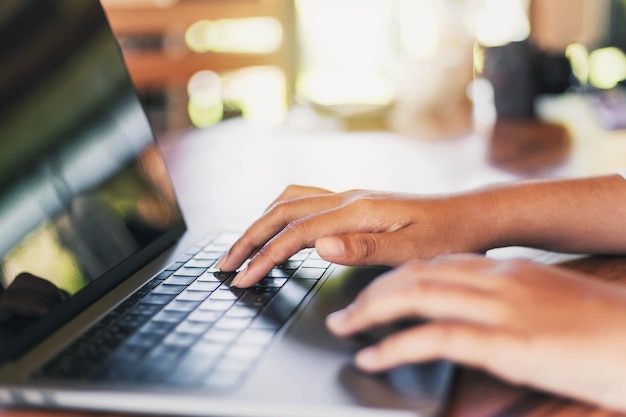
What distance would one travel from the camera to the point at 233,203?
1.07 m

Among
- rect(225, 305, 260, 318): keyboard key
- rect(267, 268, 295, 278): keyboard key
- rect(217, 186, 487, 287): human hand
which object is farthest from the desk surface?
rect(225, 305, 260, 318): keyboard key

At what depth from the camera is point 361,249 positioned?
0.66 m

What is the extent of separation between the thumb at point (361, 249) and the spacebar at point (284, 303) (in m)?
0.04

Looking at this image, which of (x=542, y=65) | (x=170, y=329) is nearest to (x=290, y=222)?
(x=170, y=329)

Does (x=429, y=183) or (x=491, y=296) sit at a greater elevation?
(x=491, y=296)

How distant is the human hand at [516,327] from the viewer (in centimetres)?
45

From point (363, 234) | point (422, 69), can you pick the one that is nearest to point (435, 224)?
point (363, 234)

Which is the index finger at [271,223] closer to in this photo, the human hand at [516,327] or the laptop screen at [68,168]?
the laptop screen at [68,168]

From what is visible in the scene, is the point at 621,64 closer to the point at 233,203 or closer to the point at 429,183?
the point at 429,183

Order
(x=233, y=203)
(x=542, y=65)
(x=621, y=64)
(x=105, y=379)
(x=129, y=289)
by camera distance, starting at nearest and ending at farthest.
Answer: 1. (x=105, y=379)
2. (x=129, y=289)
3. (x=233, y=203)
4. (x=542, y=65)
5. (x=621, y=64)

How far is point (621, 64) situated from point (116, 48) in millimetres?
1796

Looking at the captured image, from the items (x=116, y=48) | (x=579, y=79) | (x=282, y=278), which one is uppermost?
(x=116, y=48)

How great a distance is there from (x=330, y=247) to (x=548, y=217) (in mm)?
255

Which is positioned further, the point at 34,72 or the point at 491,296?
the point at 34,72
